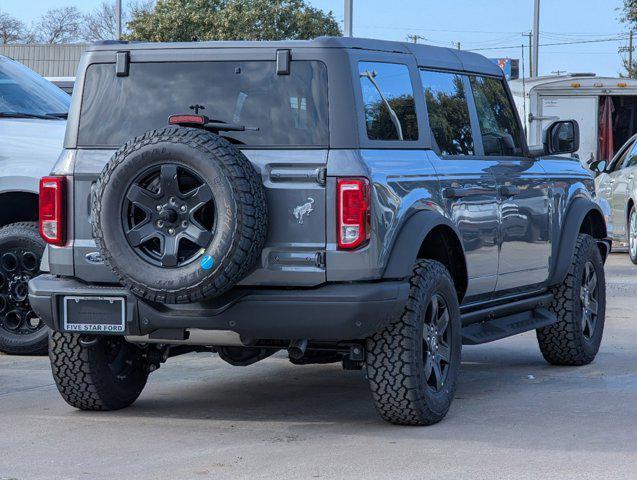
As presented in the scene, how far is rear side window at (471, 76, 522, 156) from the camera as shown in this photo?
28.0 feet

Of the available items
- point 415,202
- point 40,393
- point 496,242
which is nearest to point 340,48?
point 415,202

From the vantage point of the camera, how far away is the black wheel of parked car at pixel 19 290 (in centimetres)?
987

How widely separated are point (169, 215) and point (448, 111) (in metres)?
2.12

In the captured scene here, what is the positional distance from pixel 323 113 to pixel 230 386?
2.41 metres

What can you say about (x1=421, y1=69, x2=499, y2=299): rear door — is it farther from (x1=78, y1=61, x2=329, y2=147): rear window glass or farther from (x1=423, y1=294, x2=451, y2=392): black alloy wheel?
(x1=78, y1=61, x2=329, y2=147): rear window glass

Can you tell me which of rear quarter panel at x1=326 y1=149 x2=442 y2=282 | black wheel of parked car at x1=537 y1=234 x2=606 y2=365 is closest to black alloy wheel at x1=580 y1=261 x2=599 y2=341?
black wheel of parked car at x1=537 y1=234 x2=606 y2=365

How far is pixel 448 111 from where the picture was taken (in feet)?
26.3

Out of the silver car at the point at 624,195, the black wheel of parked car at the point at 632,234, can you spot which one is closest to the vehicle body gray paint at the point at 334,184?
the black wheel of parked car at the point at 632,234

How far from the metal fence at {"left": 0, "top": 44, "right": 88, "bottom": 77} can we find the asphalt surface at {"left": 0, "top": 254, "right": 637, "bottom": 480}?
46296 mm

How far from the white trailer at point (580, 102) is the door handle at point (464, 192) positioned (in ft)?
59.1

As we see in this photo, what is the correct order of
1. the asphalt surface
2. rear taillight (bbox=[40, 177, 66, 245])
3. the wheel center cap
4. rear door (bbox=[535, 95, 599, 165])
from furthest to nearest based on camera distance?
rear door (bbox=[535, 95, 599, 165]), rear taillight (bbox=[40, 177, 66, 245]), the wheel center cap, the asphalt surface

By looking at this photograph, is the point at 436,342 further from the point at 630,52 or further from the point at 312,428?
the point at 630,52

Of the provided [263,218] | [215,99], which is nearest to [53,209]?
[215,99]

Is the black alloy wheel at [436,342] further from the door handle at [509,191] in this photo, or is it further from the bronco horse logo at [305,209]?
Answer: the door handle at [509,191]
